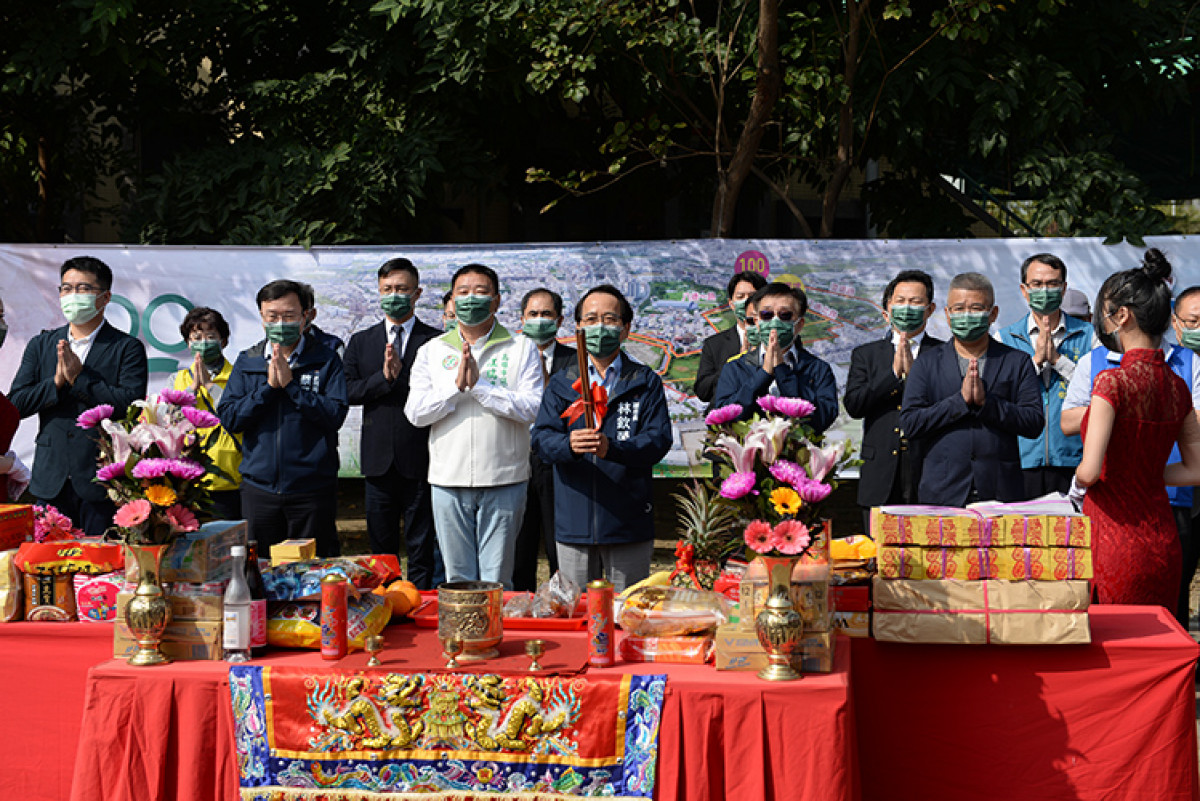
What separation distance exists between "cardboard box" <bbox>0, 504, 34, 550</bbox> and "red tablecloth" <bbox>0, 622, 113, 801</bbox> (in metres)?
0.39

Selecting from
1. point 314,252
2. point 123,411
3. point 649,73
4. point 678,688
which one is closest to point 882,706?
point 678,688

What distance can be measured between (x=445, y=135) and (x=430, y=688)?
704 cm

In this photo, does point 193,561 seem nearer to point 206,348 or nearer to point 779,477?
point 779,477

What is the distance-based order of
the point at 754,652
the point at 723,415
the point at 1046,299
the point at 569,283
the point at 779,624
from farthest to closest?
the point at 569,283, the point at 1046,299, the point at 723,415, the point at 754,652, the point at 779,624

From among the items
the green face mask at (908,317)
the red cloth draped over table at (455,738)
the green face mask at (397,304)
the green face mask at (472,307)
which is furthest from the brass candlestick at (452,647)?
the green face mask at (908,317)

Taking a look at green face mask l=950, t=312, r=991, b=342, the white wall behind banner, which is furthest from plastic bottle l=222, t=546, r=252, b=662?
the white wall behind banner

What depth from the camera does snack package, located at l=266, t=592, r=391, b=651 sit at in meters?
3.42

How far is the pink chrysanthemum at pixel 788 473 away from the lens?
309cm

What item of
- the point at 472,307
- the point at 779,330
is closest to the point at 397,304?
the point at 472,307

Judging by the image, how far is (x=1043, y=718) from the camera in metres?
3.47

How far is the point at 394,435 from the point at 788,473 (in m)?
3.12

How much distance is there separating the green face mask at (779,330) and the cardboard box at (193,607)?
289cm

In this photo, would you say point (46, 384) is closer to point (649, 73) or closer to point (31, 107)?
point (649, 73)

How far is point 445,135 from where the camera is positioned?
9516 mm
